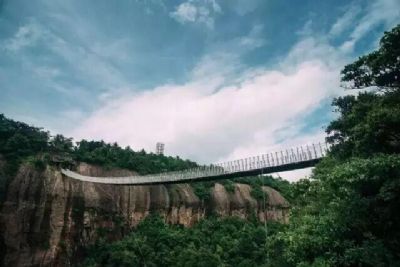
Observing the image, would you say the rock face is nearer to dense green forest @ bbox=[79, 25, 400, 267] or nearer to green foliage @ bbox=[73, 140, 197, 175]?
green foliage @ bbox=[73, 140, 197, 175]

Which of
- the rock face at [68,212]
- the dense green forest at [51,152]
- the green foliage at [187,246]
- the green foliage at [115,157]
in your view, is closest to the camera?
the rock face at [68,212]

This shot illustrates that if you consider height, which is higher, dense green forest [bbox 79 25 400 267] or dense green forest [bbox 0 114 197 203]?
dense green forest [bbox 0 114 197 203]

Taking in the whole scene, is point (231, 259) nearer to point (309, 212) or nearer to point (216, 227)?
point (216, 227)

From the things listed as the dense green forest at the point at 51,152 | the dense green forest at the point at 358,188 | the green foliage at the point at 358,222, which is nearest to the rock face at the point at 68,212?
the dense green forest at the point at 51,152

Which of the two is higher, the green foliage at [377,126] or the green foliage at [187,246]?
the green foliage at [377,126]

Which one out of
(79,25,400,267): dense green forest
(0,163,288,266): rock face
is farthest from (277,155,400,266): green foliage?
(0,163,288,266): rock face

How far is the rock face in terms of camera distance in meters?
22.2

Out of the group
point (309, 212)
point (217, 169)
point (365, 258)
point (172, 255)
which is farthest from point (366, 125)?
point (172, 255)

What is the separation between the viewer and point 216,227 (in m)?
31.4

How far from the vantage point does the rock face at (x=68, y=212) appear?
22219 mm

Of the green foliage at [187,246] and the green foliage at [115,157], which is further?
the green foliage at [115,157]

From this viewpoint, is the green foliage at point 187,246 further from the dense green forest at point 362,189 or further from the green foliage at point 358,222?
the green foliage at point 358,222

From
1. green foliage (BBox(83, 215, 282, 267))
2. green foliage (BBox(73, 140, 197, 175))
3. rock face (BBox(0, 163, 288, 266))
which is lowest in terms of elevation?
green foliage (BBox(83, 215, 282, 267))

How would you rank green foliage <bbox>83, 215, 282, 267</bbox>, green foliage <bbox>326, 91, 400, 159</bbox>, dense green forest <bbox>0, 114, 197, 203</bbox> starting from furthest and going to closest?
dense green forest <bbox>0, 114, 197, 203</bbox> < green foliage <bbox>83, 215, 282, 267</bbox> < green foliage <bbox>326, 91, 400, 159</bbox>
